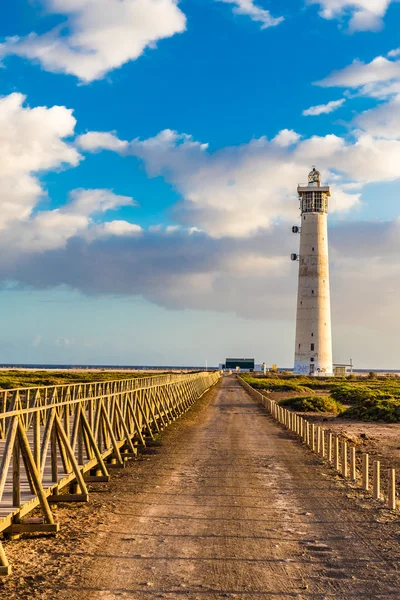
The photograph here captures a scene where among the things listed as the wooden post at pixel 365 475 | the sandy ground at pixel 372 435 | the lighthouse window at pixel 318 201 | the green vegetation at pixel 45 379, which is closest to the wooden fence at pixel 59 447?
the wooden post at pixel 365 475

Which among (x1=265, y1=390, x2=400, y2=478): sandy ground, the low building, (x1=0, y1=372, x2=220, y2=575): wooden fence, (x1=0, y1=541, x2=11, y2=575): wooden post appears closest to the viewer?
(x1=0, y1=541, x2=11, y2=575): wooden post

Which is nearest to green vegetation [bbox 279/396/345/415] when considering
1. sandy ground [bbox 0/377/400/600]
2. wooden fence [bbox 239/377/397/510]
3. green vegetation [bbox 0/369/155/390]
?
wooden fence [bbox 239/377/397/510]

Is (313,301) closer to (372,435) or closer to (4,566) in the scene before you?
(372,435)

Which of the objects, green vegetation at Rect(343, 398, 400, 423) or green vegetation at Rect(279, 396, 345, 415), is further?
green vegetation at Rect(279, 396, 345, 415)

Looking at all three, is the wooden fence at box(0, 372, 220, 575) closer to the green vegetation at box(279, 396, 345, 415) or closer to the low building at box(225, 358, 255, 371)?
the green vegetation at box(279, 396, 345, 415)

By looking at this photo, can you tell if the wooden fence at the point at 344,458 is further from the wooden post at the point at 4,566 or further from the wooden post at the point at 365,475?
the wooden post at the point at 4,566

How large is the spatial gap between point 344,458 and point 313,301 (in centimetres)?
6993

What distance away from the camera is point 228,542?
9148 mm

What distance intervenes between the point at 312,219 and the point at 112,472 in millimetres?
76912

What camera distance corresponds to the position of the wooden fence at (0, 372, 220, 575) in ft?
29.0

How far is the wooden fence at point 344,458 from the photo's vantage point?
1348cm

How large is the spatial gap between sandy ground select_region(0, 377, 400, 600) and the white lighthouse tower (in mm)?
70367

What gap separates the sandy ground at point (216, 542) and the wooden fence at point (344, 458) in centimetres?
44

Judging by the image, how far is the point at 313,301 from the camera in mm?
85812
